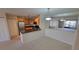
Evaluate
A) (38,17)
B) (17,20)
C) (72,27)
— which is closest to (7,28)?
(17,20)

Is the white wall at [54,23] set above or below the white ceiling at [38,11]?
below

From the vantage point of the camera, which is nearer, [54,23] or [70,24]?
[70,24]

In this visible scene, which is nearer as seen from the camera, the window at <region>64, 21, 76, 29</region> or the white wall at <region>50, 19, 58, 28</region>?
the window at <region>64, 21, 76, 29</region>

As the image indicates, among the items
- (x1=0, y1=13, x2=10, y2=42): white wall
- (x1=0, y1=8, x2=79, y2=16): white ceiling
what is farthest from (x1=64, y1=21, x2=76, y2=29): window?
(x1=0, y1=13, x2=10, y2=42): white wall

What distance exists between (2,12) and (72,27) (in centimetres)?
149

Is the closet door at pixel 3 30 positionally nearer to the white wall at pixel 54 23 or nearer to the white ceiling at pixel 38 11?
the white ceiling at pixel 38 11

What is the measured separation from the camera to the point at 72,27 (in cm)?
123

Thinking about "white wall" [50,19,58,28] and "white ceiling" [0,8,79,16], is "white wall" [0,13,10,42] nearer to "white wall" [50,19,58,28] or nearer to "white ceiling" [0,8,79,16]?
"white ceiling" [0,8,79,16]

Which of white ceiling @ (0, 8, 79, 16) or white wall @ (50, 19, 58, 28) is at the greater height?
white ceiling @ (0, 8, 79, 16)

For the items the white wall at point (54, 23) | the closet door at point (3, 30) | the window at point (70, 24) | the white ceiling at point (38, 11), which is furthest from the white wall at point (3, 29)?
the window at point (70, 24)

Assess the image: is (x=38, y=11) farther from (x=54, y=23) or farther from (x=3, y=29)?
(x=3, y=29)

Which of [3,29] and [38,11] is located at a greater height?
[38,11]

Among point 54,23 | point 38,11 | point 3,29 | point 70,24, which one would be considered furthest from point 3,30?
point 70,24
